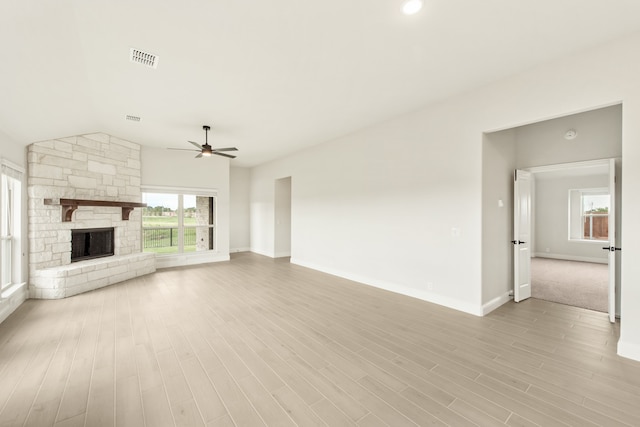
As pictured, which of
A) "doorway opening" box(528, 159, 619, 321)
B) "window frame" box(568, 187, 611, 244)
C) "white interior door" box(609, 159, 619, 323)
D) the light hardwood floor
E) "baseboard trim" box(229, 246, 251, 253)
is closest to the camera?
the light hardwood floor

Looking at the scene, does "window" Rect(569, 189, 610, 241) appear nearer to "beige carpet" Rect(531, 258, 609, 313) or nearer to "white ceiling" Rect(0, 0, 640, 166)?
"beige carpet" Rect(531, 258, 609, 313)

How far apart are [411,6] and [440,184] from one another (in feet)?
8.24

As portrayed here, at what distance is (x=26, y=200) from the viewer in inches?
174

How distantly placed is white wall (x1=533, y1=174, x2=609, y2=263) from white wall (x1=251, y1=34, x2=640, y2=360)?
6433mm

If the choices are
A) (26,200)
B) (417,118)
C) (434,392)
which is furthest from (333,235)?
(26,200)

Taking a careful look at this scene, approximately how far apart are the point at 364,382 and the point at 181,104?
4491 mm

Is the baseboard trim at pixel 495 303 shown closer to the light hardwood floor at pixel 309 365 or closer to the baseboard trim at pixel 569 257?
the light hardwood floor at pixel 309 365

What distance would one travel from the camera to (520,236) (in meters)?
4.21

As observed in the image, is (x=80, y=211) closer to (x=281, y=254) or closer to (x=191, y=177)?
(x=191, y=177)

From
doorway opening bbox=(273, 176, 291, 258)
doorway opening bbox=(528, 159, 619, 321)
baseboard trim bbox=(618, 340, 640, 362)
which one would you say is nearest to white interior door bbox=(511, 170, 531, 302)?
baseboard trim bbox=(618, 340, 640, 362)

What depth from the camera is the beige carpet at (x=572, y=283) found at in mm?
4234

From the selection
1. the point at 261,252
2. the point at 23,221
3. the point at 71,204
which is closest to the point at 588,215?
the point at 261,252

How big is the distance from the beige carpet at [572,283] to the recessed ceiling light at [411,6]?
4.76 meters

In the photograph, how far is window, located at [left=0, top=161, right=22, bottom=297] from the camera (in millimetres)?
3979
